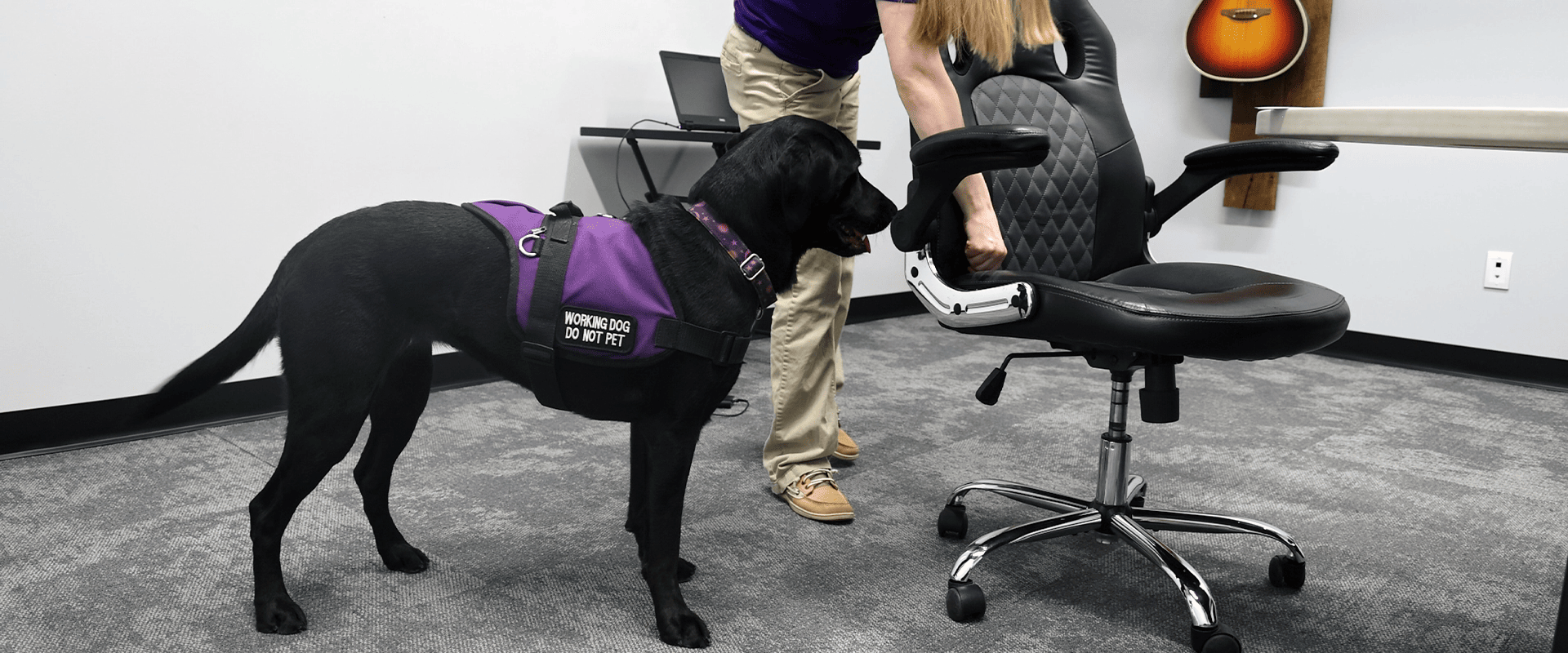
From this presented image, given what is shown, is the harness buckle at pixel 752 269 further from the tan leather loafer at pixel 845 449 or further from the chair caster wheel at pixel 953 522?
the tan leather loafer at pixel 845 449

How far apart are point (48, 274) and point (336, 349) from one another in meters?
1.41

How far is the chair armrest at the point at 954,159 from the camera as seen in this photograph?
123cm

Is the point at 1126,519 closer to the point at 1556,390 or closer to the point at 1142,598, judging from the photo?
the point at 1142,598

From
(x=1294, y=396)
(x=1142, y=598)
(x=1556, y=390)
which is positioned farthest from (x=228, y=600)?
(x=1556, y=390)

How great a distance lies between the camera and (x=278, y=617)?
54.9 inches

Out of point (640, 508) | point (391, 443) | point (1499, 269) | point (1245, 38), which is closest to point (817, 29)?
point (640, 508)

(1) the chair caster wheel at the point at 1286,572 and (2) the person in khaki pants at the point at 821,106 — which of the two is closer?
(2) the person in khaki pants at the point at 821,106

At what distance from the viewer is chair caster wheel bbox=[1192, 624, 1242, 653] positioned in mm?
1348

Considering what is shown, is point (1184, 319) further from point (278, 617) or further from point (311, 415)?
point (278, 617)

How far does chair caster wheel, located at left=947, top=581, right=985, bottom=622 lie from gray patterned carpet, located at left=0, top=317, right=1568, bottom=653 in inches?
0.7

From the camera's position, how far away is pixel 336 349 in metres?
1.32

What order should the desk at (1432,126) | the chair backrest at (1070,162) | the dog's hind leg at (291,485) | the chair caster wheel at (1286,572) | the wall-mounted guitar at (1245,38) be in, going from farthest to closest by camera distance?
the wall-mounted guitar at (1245,38), the chair backrest at (1070,162), the chair caster wheel at (1286,572), the dog's hind leg at (291,485), the desk at (1432,126)

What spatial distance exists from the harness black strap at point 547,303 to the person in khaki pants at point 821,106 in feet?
1.04

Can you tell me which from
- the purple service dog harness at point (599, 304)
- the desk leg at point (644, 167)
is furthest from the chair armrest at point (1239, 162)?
the desk leg at point (644, 167)
